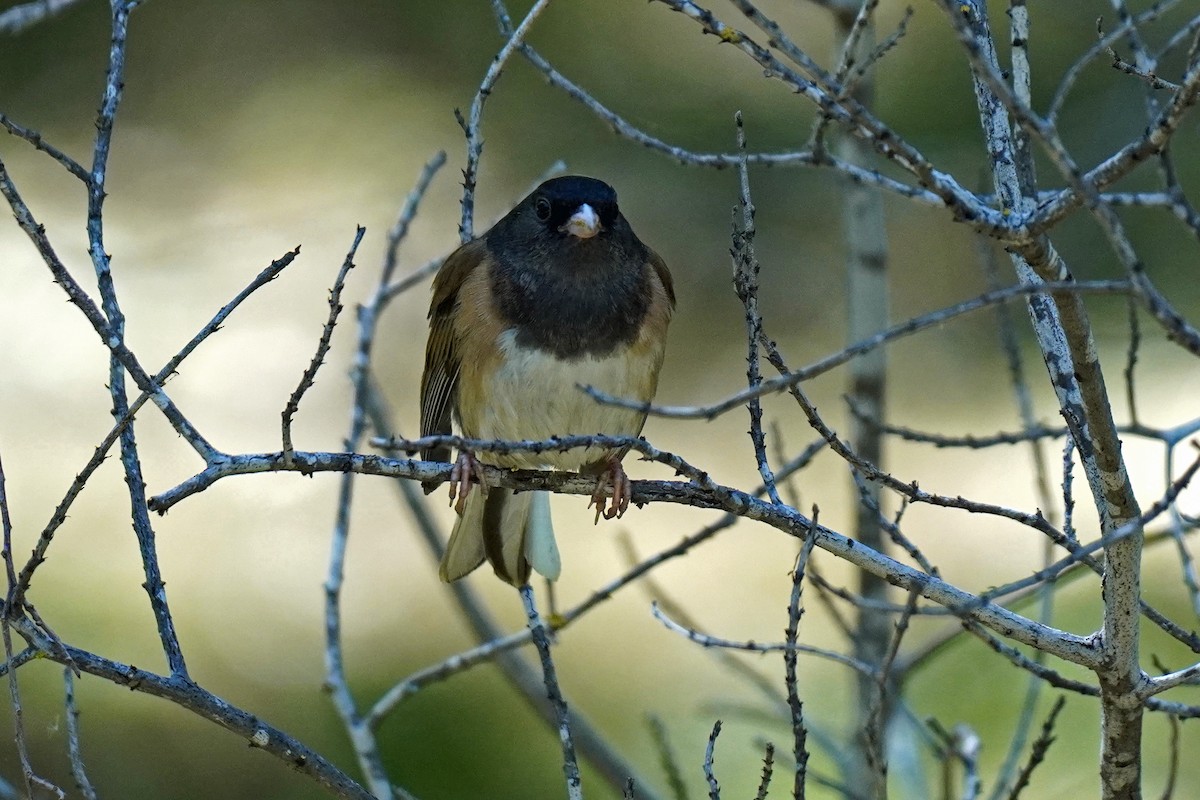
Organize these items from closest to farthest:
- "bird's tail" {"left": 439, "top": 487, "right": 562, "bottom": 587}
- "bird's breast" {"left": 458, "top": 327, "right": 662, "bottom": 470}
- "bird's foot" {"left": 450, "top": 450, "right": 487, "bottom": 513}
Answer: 1. "bird's foot" {"left": 450, "top": 450, "right": 487, "bottom": 513}
2. "bird's breast" {"left": 458, "top": 327, "right": 662, "bottom": 470}
3. "bird's tail" {"left": 439, "top": 487, "right": 562, "bottom": 587}

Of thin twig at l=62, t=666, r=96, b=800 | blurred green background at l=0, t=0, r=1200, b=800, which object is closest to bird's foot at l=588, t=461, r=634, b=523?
thin twig at l=62, t=666, r=96, b=800

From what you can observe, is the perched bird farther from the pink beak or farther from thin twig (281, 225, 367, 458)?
thin twig (281, 225, 367, 458)

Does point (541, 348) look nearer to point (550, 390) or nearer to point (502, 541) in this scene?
point (550, 390)

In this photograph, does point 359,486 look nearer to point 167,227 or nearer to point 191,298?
point 191,298

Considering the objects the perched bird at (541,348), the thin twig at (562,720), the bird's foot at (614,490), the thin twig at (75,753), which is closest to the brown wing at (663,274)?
the perched bird at (541,348)

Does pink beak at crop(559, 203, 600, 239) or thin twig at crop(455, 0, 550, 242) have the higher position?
pink beak at crop(559, 203, 600, 239)

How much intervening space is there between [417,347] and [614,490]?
13.2 feet

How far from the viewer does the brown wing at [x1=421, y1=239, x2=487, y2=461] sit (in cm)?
332

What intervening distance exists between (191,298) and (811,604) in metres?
3.21

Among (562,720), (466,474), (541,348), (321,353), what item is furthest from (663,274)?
(321,353)

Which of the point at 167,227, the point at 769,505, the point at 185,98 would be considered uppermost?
the point at 185,98

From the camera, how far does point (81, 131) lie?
6.14 m

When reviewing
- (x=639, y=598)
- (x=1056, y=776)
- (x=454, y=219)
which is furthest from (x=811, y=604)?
(x=454, y=219)

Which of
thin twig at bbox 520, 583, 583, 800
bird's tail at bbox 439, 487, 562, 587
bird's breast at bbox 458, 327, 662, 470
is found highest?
bird's breast at bbox 458, 327, 662, 470
